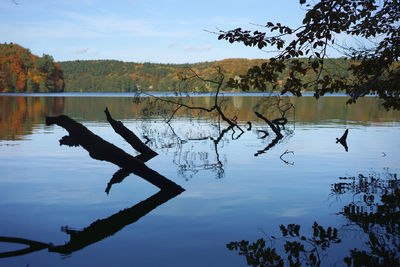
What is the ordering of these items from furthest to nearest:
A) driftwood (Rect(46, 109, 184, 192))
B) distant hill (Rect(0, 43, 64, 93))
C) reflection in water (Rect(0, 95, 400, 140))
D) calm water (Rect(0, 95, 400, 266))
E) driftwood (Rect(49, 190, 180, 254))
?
distant hill (Rect(0, 43, 64, 93)) < reflection in water (Rect(0, 95, 400, 140)) < driftwood (Rect(46, 109, 184, 192)) < driftwood (Rect(49, 190, 180, 254)) < calm water (Rect(0, 95, 400, 266))

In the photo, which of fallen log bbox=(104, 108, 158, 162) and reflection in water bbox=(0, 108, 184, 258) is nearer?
reflection in water bbox=(0, 108, 184, 258)

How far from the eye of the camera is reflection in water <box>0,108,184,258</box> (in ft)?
30.1

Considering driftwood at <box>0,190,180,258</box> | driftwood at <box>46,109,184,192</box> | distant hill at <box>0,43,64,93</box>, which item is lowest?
driftwood at <box>0,190,180,258</box>

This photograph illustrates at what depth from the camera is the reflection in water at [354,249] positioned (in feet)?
26.9

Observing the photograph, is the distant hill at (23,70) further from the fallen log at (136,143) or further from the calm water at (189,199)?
the fallen log at (136,143)

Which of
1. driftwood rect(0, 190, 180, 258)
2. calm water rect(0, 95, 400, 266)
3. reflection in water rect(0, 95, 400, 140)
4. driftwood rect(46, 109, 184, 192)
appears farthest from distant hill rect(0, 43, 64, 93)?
driftwood rect(0, 190, 180, 258)

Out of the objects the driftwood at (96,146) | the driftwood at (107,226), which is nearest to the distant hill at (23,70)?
the driftwood at (96,146)

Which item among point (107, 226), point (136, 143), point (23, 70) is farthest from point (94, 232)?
point (23, 70)

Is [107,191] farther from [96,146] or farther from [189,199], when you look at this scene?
[189,199]

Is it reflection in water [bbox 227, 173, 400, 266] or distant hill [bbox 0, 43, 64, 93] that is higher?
distant hill [bbox 0, 43, 64, 93]

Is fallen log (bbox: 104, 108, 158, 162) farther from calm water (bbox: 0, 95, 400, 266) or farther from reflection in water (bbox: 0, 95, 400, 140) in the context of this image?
reflection in water (bbox: 0, 95, 400, 140)

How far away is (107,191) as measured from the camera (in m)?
14.0

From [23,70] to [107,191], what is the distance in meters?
177

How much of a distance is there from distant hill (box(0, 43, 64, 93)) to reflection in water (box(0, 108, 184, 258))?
169249 millimetres
